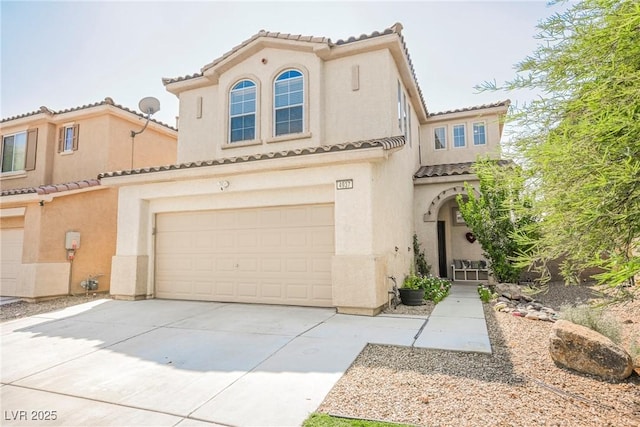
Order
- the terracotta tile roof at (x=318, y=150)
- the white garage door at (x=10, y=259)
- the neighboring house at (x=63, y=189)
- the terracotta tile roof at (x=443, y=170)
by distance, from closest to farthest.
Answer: the terracotta tile roof at (x=318, y=150) → the neighboring house at (x=63, y=189) → the white garage door at (x=10, y=259) → the terracotta tile roof at (x=443, y=170)

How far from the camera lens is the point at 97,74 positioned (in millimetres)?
13039

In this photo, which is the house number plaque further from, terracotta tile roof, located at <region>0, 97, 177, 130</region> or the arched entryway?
terracotta tile roof, located at <region>0, 97, 177, 130</region>

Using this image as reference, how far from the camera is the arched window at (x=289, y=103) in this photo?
11.6m

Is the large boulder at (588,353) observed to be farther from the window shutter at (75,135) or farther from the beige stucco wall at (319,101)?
the window shutter at (75,135)

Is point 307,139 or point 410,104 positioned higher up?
point 410,104

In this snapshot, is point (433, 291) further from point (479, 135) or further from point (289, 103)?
point (479, 135)

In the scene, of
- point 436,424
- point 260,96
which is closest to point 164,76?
point 260,96

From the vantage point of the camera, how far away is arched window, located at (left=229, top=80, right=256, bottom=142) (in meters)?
12.3

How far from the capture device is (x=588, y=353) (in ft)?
15.4

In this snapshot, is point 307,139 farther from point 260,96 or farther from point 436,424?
point 436,424

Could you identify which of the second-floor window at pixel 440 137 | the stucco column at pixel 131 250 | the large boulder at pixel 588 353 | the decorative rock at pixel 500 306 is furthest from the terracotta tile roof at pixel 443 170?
the stucco column at pixel 131 250

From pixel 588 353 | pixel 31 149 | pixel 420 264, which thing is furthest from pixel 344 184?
pixel 31 149

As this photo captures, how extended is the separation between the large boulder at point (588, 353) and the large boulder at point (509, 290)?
5.38 meters

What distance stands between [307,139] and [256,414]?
8.88 meters
